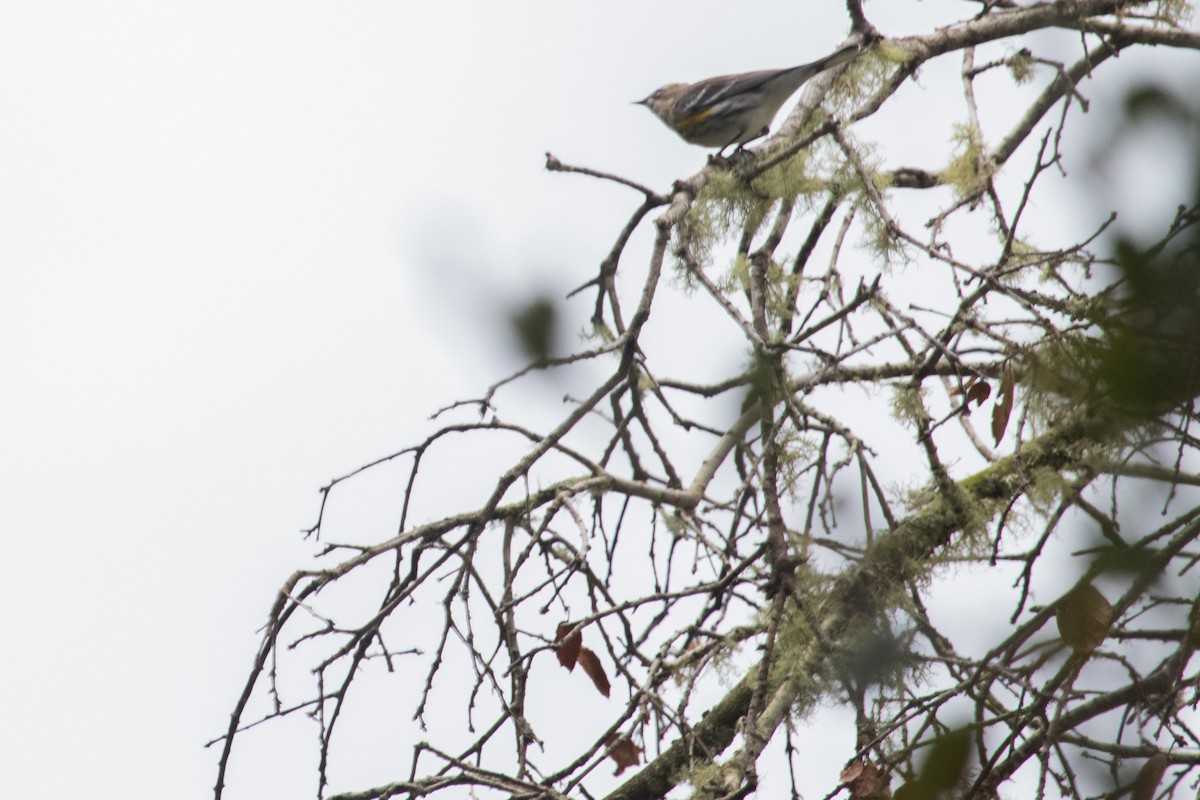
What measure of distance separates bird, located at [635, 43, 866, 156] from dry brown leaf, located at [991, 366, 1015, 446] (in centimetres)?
168

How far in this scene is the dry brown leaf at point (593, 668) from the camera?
3.37 m

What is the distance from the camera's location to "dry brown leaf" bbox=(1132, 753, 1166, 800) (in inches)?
61.3

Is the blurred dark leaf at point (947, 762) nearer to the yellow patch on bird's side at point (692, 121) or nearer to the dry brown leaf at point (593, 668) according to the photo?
the dry brown leaf at point (593, 668)

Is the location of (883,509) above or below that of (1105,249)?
above

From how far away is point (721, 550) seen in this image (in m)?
3.58

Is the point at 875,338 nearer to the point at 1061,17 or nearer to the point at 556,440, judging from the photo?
the point at 556,440

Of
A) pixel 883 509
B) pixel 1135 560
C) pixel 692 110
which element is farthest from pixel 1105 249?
pixel 692 110

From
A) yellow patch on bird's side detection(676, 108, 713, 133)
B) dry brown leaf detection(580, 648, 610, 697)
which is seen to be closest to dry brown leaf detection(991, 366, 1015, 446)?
dry brown leaf detection(580, 648, 610, 697)

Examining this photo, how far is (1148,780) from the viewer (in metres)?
1.57

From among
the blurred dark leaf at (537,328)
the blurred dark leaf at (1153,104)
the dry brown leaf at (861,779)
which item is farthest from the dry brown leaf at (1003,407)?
the blurred dark leaf at (1153,104)

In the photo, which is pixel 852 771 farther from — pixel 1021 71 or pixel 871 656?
pixel 1021 71

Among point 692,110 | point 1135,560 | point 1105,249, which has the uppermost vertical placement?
point 692,110

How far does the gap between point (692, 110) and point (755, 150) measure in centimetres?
192

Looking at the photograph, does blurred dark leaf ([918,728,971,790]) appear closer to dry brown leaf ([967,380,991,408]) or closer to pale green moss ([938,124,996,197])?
dry brown leaf ([967,380,991,408])
